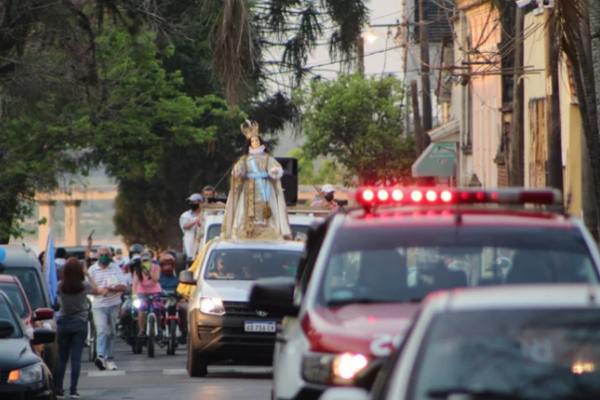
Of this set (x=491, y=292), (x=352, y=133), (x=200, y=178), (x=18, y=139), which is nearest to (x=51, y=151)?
(x=18, y=139)

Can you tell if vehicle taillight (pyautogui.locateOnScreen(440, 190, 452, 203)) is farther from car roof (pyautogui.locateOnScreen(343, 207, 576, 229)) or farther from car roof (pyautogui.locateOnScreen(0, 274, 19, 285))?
car roof (pyautogui.locateOnScreen(0, 274, 19, 285))

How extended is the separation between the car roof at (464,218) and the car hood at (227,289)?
9762 mm

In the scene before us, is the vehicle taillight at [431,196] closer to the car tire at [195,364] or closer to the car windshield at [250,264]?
the car tire at [195,364]

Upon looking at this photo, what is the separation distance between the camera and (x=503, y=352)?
205 inches

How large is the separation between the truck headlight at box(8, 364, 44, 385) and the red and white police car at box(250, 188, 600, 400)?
5.04 meters

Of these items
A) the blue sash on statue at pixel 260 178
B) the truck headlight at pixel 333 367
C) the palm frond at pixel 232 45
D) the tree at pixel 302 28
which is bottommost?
the truck headlight at pixel 333 367

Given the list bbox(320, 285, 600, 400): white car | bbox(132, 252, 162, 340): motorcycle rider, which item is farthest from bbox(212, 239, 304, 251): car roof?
bbox(320, 285, 600, 400): white car

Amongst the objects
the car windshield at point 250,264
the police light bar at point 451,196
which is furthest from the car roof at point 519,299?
the car windshield at point 250,264

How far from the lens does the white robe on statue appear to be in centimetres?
2273

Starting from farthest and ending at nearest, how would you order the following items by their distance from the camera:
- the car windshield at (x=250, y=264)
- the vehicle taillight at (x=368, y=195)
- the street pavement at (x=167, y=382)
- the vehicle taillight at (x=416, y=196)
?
the car windshield at (x=250, y=264), the street pavement at (x=167, y=382), the vehicle taillight at (x=416, y=196), the vehicle taillight at (x=368, y=195)

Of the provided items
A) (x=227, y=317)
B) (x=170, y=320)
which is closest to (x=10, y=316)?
(x=227, y=317)

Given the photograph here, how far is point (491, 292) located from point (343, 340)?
1915 mm

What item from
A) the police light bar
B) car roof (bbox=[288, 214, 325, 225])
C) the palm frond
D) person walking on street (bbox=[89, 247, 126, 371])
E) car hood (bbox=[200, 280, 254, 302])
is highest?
the palm frond

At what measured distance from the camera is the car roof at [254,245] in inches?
764
